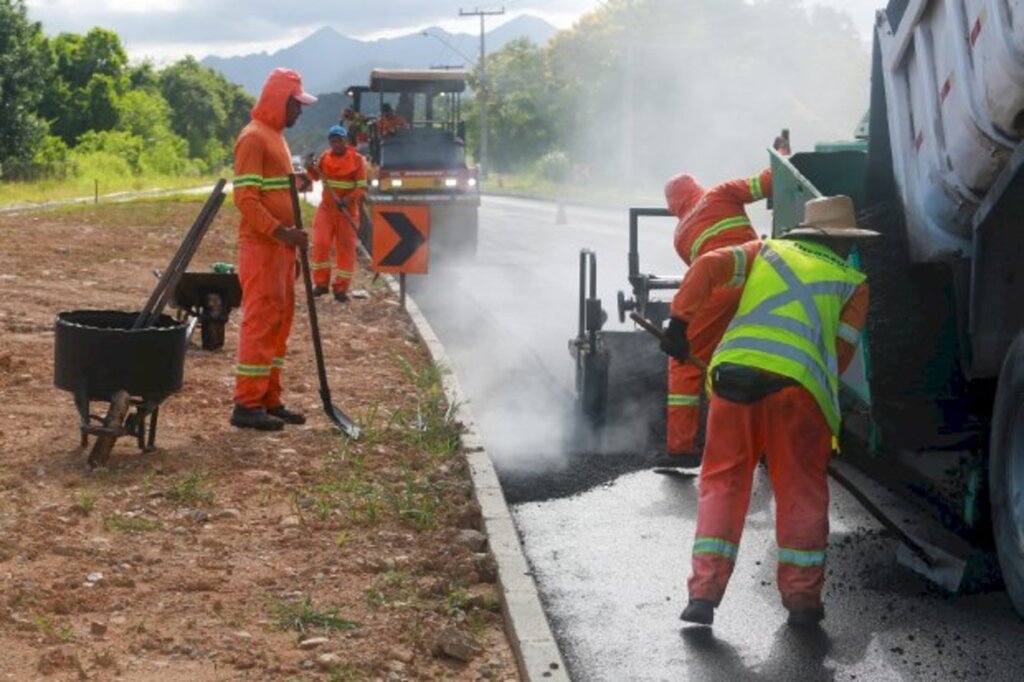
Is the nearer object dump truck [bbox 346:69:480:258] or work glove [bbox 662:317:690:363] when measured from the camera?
work glove [bbox 662:317:690:363]

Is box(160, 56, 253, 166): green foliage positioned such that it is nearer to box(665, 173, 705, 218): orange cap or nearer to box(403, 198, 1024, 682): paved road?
box(665, 173, 705, 218): orange cap

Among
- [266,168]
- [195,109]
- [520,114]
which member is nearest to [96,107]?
[520,114]

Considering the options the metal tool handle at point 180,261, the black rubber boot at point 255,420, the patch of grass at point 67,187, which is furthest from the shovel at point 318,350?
the patch of grass at point 67,187

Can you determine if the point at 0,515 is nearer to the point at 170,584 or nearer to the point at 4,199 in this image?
the point at 170,584

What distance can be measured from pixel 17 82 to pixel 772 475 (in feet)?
156

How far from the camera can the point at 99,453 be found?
7.19 metres

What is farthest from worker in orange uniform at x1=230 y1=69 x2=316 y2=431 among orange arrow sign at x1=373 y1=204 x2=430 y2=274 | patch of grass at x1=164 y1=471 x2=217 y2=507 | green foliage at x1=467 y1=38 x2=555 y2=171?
green foliage at x1=467 y1=38 x2=555 y2=171

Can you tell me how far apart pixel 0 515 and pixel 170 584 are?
1.12 meters

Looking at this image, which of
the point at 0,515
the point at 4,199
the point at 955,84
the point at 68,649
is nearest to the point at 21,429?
the point at 0,515

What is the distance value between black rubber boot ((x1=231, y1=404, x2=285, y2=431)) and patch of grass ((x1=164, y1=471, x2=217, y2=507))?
1404 mm

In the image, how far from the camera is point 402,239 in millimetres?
12656

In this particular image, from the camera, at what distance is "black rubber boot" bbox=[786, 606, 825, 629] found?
5.42m

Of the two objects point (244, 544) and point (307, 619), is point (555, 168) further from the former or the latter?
point (307, 619)

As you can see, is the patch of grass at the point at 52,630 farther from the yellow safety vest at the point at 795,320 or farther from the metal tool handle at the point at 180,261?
the metal tool handle at the point at 180,261
